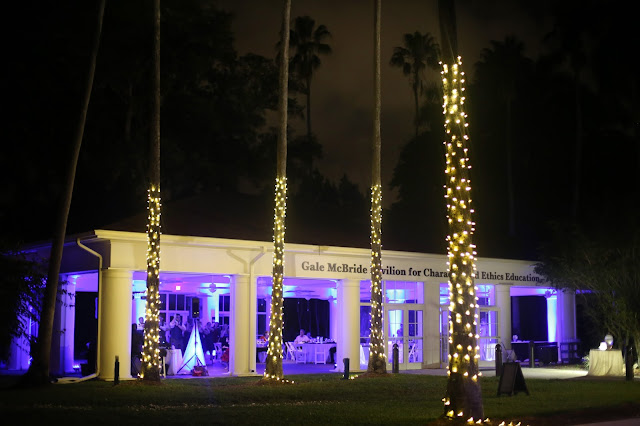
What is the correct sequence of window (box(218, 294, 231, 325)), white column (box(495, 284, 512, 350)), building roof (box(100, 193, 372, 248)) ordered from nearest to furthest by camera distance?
building roof (box(100, 193, 372, 248))
white column (box(495, 284, 512, 350))
window (box(218, 294, 231, 325))

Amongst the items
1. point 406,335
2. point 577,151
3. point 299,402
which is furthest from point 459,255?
point 577,151

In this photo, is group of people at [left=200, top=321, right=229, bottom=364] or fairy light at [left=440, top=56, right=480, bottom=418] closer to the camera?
fairy light at [left=440, top=56, right=480, bottom=418]

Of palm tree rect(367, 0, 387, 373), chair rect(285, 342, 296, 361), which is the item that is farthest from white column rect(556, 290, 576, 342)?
palm tree rect(367, 0, 387, 373)

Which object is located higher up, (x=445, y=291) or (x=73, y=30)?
(x=73, y=30)

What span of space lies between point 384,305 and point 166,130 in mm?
14074

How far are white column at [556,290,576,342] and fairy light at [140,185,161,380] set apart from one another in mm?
18459

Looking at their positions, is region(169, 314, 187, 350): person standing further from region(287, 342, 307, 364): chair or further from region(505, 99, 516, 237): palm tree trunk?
region(505, 99, 516, 237): palm tree trunk

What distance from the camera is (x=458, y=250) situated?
13.9 meters

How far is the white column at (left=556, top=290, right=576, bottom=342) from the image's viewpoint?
34.0 meters

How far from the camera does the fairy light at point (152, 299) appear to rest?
21297 mm

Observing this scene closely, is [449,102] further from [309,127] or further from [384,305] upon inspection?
[309,127]

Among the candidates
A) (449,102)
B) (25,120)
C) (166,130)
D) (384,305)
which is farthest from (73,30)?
(449,102)

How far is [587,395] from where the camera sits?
62.8 ft

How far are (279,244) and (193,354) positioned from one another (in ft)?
20.1
